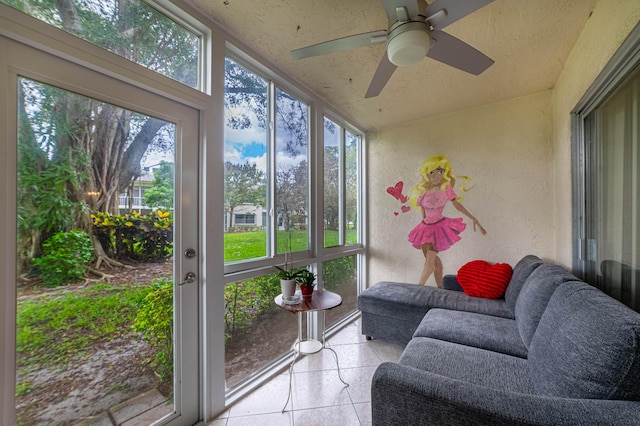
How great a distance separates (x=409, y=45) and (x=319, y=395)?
219 centimetres

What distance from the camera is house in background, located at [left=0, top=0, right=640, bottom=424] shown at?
1525 mm

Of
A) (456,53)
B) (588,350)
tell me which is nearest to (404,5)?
(456,53)

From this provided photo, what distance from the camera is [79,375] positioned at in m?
1.23

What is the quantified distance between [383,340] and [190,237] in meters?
2.10

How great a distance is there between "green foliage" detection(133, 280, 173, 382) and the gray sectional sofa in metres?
1.20

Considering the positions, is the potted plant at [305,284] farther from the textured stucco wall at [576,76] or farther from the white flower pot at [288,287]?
the textured stucco wall at [576,76]

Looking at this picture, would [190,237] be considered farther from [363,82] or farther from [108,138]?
[363,82]

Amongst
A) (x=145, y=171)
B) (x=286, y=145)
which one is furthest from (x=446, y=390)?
(x=286, y=145)

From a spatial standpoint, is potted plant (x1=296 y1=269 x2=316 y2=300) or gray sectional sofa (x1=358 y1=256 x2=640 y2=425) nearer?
gray sectional sofa (x1=358 y1=256 x2=640 y2=425)

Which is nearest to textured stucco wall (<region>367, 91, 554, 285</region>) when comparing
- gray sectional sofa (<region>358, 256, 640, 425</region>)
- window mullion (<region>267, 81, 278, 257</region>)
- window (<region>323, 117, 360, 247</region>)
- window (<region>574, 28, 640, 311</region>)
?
window (<region>323, 117, 360, 247</region>)

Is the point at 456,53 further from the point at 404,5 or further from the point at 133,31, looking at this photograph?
the point at 133,31

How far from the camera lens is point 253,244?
2.14 m

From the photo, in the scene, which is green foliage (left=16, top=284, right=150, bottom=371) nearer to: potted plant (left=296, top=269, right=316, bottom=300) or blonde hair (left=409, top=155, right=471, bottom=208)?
potted plant (left=296, top=269, right=316, bottom=300)

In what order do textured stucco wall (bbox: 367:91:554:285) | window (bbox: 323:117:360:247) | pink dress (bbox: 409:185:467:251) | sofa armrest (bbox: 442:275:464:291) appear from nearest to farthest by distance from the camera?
1. textured stucco wall (bbox: 367:91:554:285)
2. sofa armrest (bbox: 442:275:464:291)
3. window (bbox: 323:117:360:247)
4. pink dress (bbox: 409:185:467:251)
